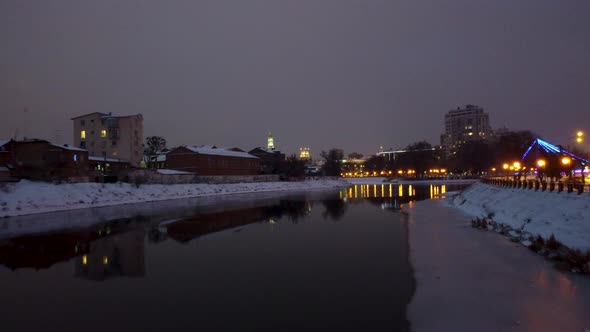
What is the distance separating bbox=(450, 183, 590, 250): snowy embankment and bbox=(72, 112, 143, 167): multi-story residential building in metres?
72.3

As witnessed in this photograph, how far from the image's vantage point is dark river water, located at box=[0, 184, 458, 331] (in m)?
9.53

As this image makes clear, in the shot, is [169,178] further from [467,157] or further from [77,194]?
[467,157]

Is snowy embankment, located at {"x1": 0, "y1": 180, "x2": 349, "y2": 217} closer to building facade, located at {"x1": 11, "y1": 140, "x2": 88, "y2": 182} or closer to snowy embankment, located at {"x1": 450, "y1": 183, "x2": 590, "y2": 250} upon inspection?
building facade, located at {"x1": 11, "y1": 140, "x2": 88, "y2": 182}

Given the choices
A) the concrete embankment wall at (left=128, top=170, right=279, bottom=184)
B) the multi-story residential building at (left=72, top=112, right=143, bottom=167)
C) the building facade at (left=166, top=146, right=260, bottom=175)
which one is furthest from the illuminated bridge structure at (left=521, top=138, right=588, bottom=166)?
the multi-story residential building at (left=72, top=112, right=143, bottom=167)

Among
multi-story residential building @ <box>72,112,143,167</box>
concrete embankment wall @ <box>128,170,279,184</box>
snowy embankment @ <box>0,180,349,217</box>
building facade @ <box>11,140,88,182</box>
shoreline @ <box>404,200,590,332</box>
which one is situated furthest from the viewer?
multi-story residential building @ <box>72,112,143,167</box>

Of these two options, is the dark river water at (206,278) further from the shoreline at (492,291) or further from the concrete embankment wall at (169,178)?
the concrete embankment wall at (169,178)

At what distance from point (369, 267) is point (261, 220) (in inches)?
648

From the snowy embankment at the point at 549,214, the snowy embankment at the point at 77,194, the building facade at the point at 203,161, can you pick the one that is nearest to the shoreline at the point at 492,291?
the snowy embankment at the point at 549,214

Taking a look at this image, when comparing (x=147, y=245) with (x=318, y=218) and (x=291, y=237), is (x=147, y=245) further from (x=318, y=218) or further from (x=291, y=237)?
(x=318, y=218)

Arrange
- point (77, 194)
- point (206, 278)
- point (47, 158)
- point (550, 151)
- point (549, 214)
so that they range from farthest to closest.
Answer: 1. point (47, 158)
2. point (550, 151)
3. point (77, 194)
4. point (549, 214)
5. point (206, 278)

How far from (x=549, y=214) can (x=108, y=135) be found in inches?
3207

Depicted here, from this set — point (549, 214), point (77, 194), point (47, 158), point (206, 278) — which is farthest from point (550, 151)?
point (47, 158)

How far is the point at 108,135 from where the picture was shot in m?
82.1

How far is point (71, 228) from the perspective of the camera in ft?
84.3
